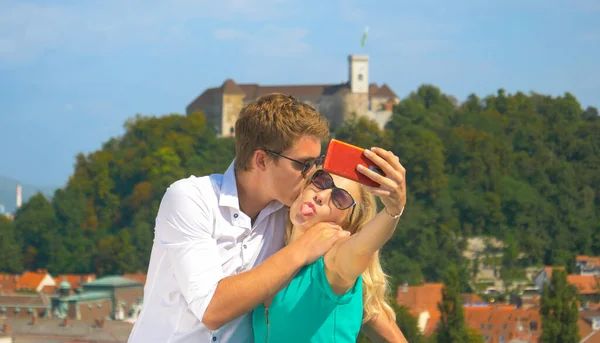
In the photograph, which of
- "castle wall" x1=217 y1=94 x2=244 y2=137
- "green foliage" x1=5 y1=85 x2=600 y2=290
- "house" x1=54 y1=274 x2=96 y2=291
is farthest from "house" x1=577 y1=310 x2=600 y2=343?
"castle wall" x1=217 y1=94 x2=244 y2=137

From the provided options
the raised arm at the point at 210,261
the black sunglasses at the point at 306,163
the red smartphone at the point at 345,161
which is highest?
→ the red smartphone at the point at 345,161

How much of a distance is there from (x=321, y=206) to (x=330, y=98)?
215ft

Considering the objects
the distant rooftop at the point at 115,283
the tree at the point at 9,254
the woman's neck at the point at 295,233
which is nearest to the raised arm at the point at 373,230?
the woman's neck at the point at 295,233

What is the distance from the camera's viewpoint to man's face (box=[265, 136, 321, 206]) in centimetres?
289

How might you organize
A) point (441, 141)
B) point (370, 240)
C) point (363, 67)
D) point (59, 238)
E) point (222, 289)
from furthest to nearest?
point (363, 67)
point (59, 238)
point (441, 141)
point (222, 289)
point (370, 240)

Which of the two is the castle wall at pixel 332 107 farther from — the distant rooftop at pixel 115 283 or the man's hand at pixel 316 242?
the man's hand at pixel 316 242

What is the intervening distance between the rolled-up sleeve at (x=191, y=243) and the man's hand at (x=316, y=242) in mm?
207

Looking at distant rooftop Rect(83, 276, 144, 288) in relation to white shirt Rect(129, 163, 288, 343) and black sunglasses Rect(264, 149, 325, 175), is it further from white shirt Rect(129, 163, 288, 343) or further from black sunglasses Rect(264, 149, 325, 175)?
black sunglasses Rect(264, 149, 325, 175)

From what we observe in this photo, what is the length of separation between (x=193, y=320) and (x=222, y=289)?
17cm

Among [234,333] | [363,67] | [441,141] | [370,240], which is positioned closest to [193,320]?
[234,333]

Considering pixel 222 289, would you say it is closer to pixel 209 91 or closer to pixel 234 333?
pixel 234 333

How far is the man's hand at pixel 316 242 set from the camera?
9.02 feet

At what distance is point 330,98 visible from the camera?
68.3 m

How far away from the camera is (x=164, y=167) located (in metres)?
61.0
